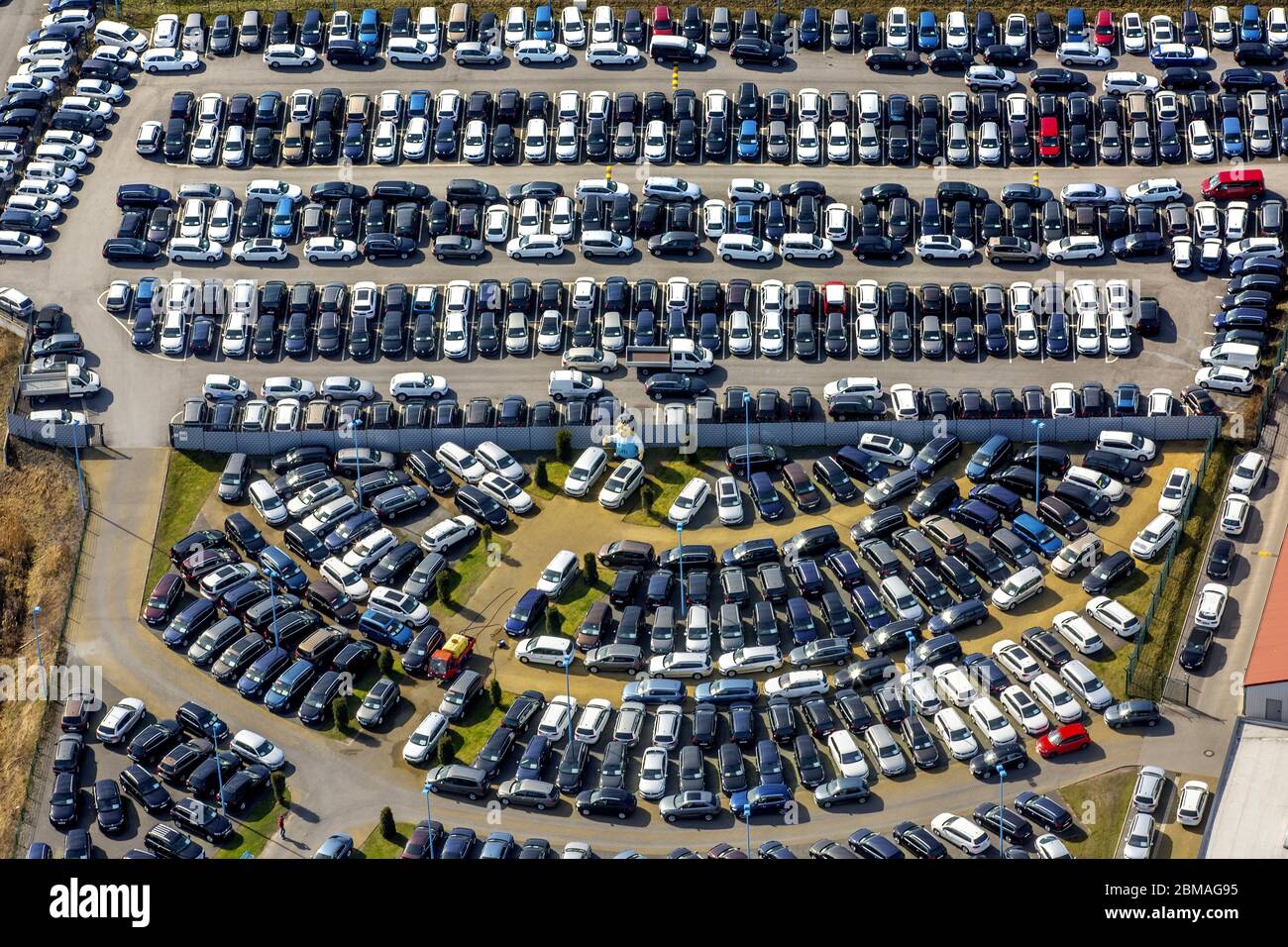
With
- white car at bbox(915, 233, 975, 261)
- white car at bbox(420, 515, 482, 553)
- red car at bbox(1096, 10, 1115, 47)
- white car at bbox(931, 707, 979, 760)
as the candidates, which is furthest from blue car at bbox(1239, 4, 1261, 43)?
white car at bbox(420, 515, 482, 553)

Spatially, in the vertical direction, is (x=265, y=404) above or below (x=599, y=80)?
below

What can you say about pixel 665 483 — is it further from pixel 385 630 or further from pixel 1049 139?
pixel 1049 139

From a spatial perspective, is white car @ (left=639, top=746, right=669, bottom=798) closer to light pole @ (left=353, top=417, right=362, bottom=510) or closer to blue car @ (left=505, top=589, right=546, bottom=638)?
blue car @ (left=505, top=589, right=546, bottom=638)

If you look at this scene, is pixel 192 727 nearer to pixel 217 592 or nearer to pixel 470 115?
pixel 217 592

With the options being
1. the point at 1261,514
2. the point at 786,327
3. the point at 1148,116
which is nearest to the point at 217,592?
the point at 786,327

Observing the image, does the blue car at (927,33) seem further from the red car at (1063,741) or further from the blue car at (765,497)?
the red car at (1063,741)

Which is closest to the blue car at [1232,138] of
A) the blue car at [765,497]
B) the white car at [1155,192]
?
the white car at [1155,192]

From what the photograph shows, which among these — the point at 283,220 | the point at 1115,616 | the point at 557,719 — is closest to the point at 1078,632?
the point at 1115,616
